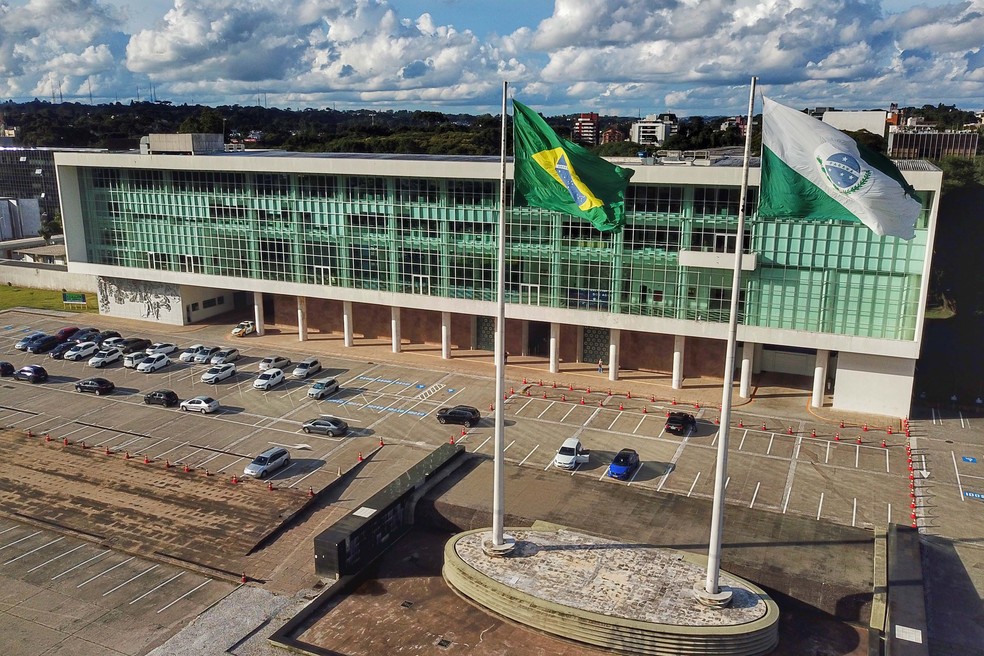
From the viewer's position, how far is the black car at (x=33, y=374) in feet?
198

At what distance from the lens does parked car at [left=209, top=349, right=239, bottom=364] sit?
209ft

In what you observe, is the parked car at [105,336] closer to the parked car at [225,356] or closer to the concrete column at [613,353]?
A: the parked car at [225,356]

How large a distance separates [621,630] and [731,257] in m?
33.2

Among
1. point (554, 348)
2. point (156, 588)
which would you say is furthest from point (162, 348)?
point (156, 588)

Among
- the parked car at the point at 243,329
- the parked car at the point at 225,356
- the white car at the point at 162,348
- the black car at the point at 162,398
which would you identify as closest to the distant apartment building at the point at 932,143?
the parked car at the point at 243,329

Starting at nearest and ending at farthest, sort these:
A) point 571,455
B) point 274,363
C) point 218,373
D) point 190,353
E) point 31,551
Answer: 1. point 31,551
2. point 571,455
3. point 218,373
4. point 274,363
5. point 190,353

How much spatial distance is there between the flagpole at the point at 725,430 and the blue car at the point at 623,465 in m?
14.5

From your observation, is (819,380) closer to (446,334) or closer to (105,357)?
(446,334)

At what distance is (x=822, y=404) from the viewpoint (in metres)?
53.6

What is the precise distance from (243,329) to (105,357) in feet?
40.5

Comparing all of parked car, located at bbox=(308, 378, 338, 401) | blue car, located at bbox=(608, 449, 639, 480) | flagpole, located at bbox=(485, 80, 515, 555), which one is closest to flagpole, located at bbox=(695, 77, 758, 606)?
flagpole, located at bbox=(485, 80, 515, 555)

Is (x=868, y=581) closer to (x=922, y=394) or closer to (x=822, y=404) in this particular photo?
(x=822, y=404)

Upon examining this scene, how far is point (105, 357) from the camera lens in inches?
2517

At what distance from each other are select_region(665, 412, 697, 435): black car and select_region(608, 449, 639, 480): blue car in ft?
17.5
